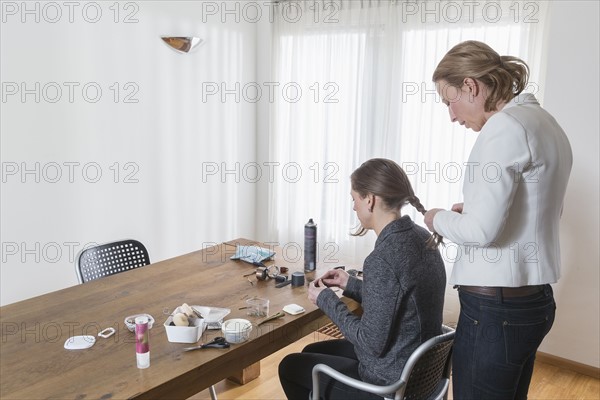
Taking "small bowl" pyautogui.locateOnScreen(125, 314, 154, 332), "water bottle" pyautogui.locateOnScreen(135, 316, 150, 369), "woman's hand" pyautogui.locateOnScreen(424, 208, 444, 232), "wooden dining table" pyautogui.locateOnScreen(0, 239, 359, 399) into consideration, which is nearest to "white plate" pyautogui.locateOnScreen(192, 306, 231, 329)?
"wooden dining table" pyautogui.locateOnScreen(0, 239, 359, 399)

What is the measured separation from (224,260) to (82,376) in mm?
1106

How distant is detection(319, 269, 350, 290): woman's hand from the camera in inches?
83.4

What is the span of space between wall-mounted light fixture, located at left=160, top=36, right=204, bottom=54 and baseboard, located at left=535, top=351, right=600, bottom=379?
3.02m

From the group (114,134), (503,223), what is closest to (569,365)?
(503,223)

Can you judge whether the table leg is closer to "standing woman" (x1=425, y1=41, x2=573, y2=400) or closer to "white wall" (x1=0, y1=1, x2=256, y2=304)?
"white wall" (x1=0, y1=1, x2=256, y2=304)

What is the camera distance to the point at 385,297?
1.63 m

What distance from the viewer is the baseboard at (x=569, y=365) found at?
313 centimetres

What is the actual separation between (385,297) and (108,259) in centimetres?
148

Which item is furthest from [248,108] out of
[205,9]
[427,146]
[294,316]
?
[294,316]

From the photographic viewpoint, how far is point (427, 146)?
11.8 feet

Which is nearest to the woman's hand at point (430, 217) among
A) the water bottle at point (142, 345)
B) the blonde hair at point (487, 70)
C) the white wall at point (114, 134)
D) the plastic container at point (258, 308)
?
the blonde hair at point (487, 70)

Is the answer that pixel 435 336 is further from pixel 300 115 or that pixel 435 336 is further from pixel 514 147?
pixel 300 115

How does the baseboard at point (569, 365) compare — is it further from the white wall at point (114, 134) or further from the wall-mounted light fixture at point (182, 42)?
the wall-mounted light fixture at point (182, 42)

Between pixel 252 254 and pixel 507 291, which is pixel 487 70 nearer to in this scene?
pixel 507 291
